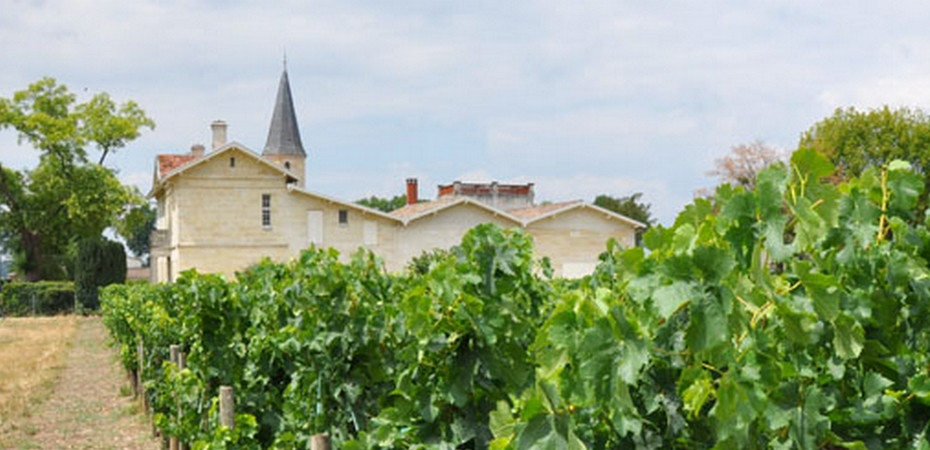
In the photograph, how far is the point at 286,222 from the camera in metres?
44.8

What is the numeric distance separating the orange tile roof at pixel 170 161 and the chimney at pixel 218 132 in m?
1.89

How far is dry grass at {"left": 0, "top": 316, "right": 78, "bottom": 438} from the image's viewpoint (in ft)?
47.5

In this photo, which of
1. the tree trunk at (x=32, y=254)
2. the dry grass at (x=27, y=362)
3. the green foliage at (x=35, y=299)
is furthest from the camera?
the tree trunk at (x=32, y=254)

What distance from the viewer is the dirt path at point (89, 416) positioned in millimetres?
11633

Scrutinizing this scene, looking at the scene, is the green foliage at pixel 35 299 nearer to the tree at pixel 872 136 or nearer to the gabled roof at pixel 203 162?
the gabled roof at pixel 203 162

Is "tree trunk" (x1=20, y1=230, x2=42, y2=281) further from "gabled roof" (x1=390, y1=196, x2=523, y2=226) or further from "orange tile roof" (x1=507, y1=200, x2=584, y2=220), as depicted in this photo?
"orange tile roof" (x1=507, y1=200, x2=584, y2=220)

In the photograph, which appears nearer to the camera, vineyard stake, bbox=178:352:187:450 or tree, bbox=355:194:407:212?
vineyard stake, bbox=178:352:187:450

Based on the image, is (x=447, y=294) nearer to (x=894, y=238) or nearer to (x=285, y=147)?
(x=894, y=238)

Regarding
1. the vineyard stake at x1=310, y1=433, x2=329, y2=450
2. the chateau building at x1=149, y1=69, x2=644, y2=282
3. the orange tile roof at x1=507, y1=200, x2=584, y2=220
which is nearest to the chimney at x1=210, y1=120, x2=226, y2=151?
the chateau building at x1=149, y1=69, x2=644, y2=282

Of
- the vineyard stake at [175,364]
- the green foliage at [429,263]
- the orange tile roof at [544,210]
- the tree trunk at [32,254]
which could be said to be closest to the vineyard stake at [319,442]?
the green foliage at [429,263]

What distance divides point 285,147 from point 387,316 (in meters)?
64.9

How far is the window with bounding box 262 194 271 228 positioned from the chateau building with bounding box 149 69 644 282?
4 centimetres

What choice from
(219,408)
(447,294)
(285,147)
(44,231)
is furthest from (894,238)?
(285,147)

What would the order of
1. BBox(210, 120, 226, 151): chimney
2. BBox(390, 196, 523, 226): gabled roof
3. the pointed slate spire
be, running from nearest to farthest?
BBox(390, 196, 523, 226): gabled roof < BBox(210, 120, 226, 151): chimney < the pointed slate spire
